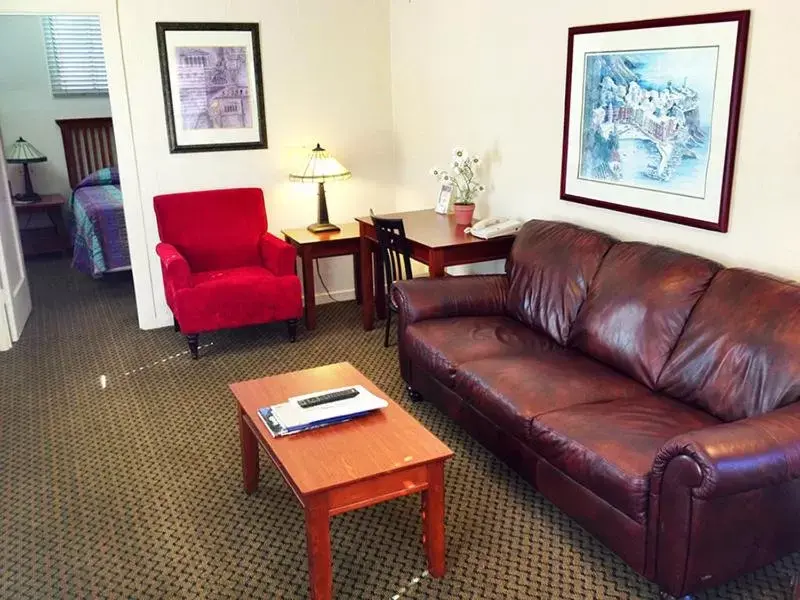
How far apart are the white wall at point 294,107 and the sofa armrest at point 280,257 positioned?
56cm

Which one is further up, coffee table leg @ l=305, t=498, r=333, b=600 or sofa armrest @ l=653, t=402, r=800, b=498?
sofa armrest @ l=653, t=402, r=800, b=498

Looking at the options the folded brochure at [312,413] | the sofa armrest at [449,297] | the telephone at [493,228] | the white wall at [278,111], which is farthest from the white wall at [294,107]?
the folded brochure at [312,413]

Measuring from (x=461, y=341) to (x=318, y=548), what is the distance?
53.2 inches

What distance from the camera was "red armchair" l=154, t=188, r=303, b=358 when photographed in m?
4.14

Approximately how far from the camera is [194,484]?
291 cm

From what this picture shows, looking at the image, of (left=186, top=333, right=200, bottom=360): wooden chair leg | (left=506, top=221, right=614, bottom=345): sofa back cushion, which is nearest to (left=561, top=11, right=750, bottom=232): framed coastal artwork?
(left=506, top=221, right=614, bottom=345): sofa back cushion

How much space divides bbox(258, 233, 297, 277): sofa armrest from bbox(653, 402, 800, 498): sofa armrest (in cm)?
282

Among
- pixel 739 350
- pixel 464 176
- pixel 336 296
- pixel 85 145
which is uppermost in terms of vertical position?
pixel 85 145

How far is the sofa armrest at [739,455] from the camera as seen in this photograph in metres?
1.87

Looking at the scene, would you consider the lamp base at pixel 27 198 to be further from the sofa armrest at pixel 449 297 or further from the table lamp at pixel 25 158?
the sofa armrest at pixel 449 297

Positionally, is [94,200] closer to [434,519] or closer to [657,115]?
[657,115]

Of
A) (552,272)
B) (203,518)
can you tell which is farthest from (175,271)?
(552,272)

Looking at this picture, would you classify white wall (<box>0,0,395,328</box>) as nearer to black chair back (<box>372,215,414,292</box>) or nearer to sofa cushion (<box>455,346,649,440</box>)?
black chair back (<box>372,215,414,292</box>)

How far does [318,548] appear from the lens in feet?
6.85
